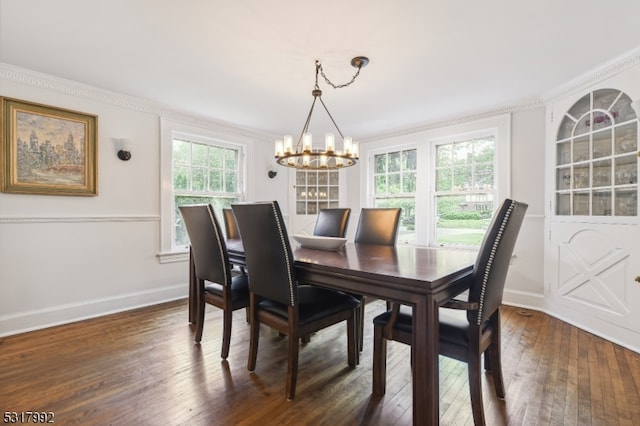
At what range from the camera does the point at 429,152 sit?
4098 millimetres

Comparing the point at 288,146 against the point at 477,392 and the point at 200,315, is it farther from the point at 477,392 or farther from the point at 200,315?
the point at 477,392

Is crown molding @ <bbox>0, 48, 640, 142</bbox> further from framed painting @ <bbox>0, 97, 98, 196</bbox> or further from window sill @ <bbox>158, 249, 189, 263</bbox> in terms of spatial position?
window sill @ <bbox>158, 249, 189, 263</bbox>

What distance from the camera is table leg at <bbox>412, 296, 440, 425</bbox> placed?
1.29 m

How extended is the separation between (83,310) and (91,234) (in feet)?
2.43

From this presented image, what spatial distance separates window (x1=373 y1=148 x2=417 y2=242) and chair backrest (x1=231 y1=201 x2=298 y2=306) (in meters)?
2.73

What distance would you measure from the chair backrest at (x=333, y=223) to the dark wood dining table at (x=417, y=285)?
1.16 metres

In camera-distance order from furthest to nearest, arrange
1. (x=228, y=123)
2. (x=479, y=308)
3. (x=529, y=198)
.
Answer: (x=228, y=123)
(x=529, y=198)
(x=479, y=308)

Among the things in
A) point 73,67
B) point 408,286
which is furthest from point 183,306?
point 408,286

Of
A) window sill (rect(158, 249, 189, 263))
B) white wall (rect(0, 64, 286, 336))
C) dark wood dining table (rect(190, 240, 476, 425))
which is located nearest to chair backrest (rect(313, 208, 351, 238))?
dark wood dining table (rect(190, 240, 476, 425))

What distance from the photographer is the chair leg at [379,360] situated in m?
1.71

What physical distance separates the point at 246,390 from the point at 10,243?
2.50m

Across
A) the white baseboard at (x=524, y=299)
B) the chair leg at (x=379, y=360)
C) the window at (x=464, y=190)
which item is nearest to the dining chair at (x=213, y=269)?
the chair leg at (x=379, y=360)

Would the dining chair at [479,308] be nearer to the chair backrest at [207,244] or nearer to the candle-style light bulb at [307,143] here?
the chair backrest at [207,244]

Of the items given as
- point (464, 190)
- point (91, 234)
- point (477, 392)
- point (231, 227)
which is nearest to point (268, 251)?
point (477, 392)
